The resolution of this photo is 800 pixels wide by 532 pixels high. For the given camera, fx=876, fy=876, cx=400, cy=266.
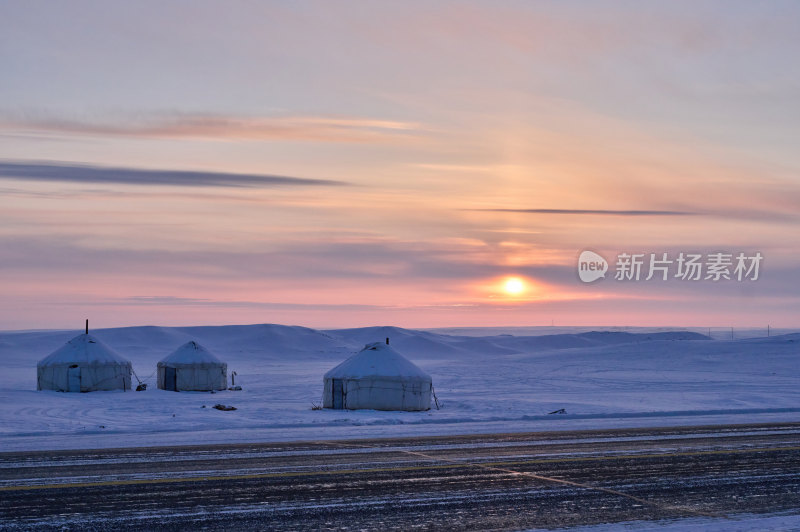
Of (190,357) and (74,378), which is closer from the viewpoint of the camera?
(74,378)

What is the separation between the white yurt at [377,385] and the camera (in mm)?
34594

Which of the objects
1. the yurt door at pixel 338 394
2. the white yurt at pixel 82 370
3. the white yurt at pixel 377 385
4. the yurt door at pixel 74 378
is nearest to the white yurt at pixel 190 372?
the white yurt at pixel 82 370

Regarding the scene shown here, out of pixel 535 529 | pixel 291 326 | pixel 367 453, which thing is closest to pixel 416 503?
pixel 535 529

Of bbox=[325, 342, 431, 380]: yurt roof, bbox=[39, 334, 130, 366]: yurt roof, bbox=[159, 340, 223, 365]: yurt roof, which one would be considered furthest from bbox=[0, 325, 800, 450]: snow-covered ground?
bbox=[39, 334, 130, 366]: yurt roof

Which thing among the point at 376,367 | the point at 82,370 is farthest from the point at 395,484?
the point at 82,370

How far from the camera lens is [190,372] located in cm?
4881

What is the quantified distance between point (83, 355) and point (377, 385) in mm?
19792

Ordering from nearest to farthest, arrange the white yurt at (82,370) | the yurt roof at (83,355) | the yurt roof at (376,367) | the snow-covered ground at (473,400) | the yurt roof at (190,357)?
the snow-covered ground at (473,400) → the yurt roof at (376,367) → the white yurt at (82,370) → the yurt roof at (83,355) → the yurt roof at (190,357)

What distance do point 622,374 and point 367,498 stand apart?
2215 inches

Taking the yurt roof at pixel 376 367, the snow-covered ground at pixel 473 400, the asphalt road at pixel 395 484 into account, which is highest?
the yurt roof at pixel 376 367

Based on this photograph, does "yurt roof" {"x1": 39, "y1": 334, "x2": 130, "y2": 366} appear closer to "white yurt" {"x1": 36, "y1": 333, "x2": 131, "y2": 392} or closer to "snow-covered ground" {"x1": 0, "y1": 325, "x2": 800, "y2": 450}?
"white yurt" {"x1": 36, "y1": 333, "x2": 131, "y2": 392}

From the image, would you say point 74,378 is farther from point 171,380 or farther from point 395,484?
point 395,484

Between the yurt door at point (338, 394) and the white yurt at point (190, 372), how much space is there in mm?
16122

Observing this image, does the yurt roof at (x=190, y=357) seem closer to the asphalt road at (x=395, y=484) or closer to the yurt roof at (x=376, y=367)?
the yurt roof at (x=376, y=367)
